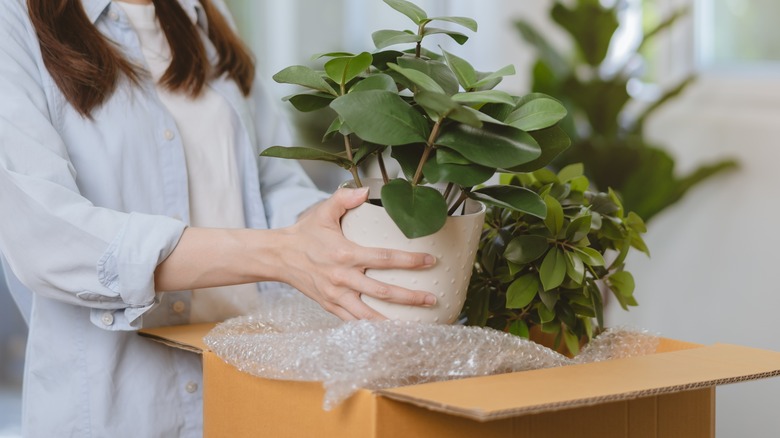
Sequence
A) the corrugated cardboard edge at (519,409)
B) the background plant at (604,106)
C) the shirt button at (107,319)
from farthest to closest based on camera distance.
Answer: the background plant at (604,106)
the shirt button at (107,319)
the corrugated cardboard edge at (519,409)

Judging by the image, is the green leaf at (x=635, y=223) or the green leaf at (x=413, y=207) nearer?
the green leaf at (x=413, y=207)

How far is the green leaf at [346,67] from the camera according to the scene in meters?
0.81

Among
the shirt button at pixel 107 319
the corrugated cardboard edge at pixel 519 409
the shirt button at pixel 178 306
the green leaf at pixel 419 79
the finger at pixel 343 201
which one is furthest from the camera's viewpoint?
the shirt button at pixel 178 306

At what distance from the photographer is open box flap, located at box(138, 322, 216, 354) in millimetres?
923

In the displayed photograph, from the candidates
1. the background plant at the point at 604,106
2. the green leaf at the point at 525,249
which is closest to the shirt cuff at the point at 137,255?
the green leaf at the point at 525,249

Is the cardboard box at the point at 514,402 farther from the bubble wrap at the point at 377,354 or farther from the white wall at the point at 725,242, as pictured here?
the white wall at the point at 725,242

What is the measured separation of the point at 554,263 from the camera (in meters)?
0.89

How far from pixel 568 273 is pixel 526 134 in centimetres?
18

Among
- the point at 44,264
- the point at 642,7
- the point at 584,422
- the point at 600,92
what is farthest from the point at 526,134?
the point at 642,7

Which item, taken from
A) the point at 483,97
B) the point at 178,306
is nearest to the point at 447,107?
the point at 483,97

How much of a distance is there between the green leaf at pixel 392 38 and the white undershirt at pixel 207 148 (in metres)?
0.39

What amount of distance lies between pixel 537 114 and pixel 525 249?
15 cm

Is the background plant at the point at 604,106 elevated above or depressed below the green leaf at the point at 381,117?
above

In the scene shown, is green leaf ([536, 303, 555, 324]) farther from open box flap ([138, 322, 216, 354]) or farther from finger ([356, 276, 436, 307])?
open box flap ([138, 322, 216, 354])
